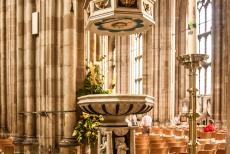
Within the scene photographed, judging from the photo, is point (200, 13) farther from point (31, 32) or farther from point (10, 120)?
point (31, 32)

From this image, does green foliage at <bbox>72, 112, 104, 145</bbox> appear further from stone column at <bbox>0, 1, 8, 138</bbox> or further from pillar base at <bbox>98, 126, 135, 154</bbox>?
stone column at <bbox>0, 1, 8, 138</bbox>

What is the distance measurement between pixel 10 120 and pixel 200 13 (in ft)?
55.7

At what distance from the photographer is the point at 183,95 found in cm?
3075

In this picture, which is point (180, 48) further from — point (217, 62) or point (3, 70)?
point (3, 70)

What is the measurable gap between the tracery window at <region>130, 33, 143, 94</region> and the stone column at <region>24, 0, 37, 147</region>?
20.9 meters

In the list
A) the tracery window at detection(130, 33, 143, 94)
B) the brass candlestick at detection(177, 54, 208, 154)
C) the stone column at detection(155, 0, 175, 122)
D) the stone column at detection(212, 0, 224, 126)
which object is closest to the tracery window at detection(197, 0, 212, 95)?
the stone column at detection(155, 0, 175, 122)

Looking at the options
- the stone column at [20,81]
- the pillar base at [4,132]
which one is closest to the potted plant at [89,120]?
the stone column at [20,81]

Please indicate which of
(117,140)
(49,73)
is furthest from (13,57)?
(117,140)

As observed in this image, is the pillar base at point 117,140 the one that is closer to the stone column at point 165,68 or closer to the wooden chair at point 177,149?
the wooden chair at point 177,149

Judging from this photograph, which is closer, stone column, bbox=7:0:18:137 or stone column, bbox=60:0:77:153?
stone column, bbox=60:0:77:153

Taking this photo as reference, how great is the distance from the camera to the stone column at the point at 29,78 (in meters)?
12.9

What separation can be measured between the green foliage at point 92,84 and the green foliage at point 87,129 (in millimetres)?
697

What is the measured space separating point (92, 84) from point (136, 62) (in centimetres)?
2344

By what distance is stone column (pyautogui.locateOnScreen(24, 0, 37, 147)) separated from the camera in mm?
12852
